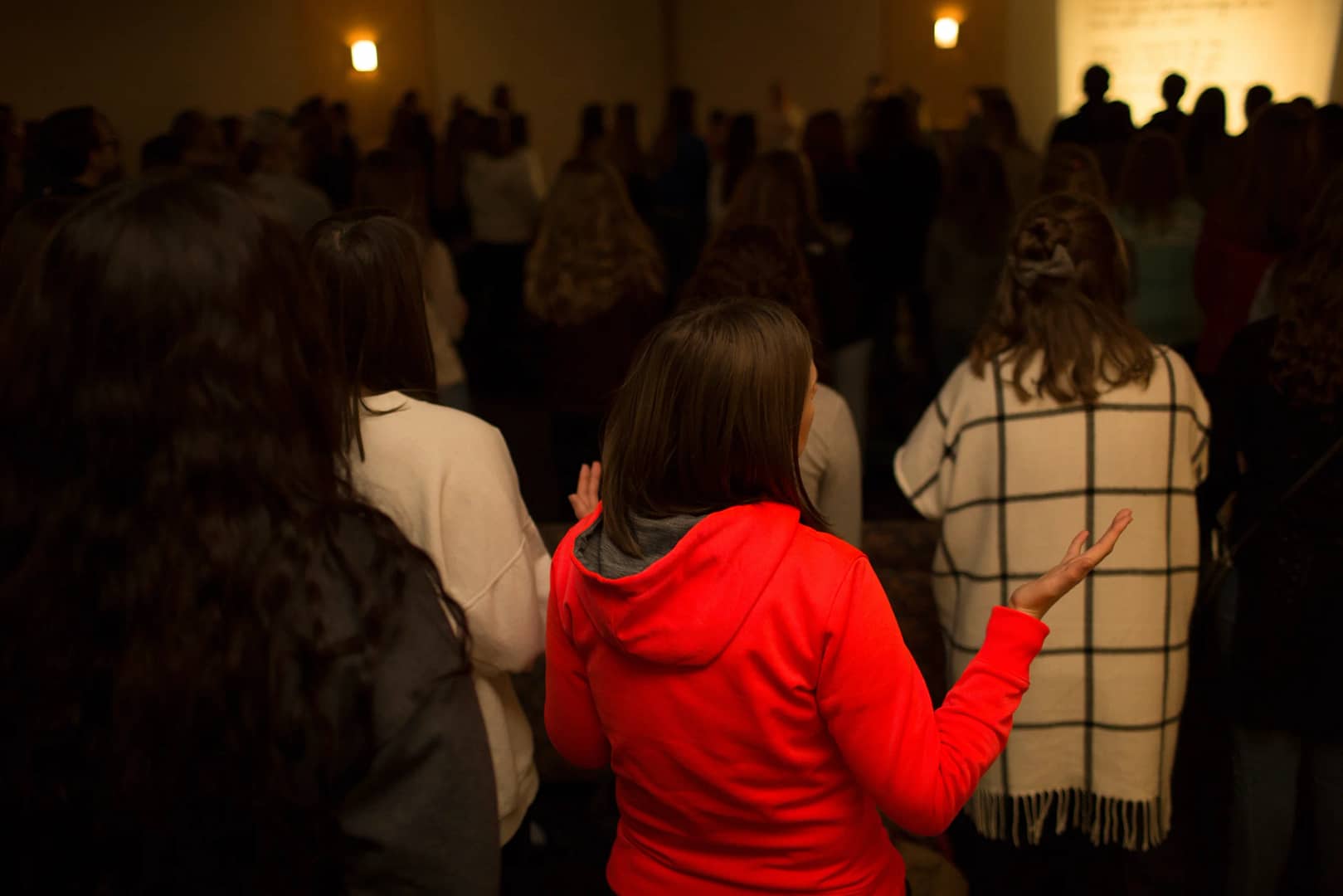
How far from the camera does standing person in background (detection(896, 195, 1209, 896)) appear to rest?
6.64ft

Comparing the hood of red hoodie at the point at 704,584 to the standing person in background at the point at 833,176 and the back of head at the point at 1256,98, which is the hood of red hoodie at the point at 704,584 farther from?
the back of head at the point at 1256,98

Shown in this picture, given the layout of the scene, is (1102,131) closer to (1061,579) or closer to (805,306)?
(805,306)

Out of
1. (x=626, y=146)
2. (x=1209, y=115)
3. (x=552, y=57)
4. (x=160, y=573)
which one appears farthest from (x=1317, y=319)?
(x=552, y=57)

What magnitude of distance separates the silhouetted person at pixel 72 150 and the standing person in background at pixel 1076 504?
2.69 meters

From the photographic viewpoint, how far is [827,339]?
151 inches

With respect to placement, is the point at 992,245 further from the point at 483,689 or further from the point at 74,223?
the point at 74,223

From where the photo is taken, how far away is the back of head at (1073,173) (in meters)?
3.69

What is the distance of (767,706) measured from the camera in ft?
4.11

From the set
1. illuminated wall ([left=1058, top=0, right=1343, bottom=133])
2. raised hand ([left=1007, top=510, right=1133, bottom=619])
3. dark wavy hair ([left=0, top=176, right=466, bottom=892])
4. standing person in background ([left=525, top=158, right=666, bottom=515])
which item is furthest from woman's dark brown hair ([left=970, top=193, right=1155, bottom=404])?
illuminated wall ([left=1058, top=0, right=1343, bottom=133])

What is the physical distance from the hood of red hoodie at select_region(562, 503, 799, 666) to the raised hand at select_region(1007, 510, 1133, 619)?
1.02ft

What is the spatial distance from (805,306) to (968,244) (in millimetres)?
2336

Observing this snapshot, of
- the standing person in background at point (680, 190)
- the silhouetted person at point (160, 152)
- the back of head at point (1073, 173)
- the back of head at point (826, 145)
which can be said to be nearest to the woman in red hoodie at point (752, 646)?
the back of head at point (1073, 173)

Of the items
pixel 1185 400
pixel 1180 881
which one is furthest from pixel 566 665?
pixel 1180 881

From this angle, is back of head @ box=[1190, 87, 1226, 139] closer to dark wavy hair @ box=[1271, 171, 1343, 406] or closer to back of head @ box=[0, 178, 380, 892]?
dark wavy hair @ box=[1271, 171, 1343, 406]
